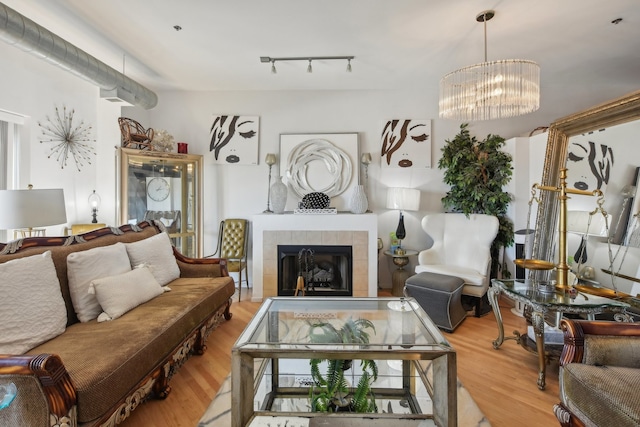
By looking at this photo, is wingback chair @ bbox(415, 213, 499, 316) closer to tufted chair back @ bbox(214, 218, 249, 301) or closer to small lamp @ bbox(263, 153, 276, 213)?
small lamp @ bbox(263, 153, 276, 213)

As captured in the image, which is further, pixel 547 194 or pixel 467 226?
pixel 467 226

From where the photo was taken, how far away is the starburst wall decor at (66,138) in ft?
10.2

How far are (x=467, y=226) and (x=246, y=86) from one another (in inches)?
133

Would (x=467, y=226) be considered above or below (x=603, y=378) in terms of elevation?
above

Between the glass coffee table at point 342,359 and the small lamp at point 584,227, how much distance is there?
1.72 m

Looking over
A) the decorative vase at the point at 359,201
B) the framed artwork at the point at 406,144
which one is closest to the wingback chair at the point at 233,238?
the decorative vase at the point at 359,201

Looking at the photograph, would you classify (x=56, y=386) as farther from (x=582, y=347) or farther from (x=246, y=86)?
(x=246, y=86)

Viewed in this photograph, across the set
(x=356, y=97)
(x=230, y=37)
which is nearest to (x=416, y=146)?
(x=356, y=97)

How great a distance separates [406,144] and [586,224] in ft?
7.20

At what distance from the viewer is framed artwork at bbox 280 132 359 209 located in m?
4.14

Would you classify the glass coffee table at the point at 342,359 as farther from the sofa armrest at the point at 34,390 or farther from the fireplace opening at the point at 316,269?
the fireplace opening at the point at 316,269

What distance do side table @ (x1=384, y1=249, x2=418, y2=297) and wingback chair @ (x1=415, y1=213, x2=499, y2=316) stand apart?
200 millimetres

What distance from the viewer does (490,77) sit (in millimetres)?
2207

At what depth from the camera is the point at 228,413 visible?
5.91 ft
